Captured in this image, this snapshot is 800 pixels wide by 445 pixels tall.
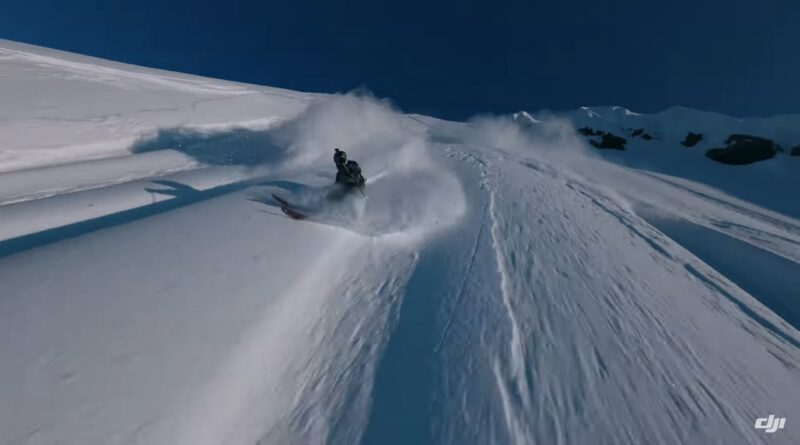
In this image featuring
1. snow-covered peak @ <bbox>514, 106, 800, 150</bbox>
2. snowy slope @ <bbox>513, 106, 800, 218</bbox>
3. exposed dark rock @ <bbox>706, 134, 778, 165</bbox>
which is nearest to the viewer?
snowy slope @ <bbox>513, 106, 800, 218</bbox>

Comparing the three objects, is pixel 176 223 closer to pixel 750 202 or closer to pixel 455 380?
pixel 455 380

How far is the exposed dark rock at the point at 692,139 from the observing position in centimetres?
2908

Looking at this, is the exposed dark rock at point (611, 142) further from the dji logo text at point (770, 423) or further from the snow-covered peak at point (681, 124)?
the dji logo text at point (770, 423)

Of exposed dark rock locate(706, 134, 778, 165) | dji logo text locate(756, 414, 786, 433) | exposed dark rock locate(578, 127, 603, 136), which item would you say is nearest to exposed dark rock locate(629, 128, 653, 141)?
exposed dark rock locate(578, 127, 603, 136)

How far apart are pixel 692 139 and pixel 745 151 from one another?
513 centimetres

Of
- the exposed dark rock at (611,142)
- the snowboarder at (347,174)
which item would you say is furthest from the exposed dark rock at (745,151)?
the snowboarder at (347,174)

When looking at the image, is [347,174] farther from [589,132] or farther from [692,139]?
[692,139]

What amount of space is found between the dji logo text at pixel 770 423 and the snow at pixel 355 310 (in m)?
0.06

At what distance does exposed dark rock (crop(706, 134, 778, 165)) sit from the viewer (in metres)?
24.4

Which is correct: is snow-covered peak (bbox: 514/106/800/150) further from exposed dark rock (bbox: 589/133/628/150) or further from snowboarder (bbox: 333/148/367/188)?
snowboarder (bbox: 333/148/367/188)

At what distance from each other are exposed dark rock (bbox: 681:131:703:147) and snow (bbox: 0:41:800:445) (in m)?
24.0

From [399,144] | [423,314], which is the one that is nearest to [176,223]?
[423,314]

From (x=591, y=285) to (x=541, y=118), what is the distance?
1330 inches

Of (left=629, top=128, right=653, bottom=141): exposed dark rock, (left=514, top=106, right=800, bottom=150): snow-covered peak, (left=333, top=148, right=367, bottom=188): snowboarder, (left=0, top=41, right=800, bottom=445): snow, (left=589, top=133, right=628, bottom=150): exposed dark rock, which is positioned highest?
(left=514, top=106, right=800, bottom=150): snow-covered peak
